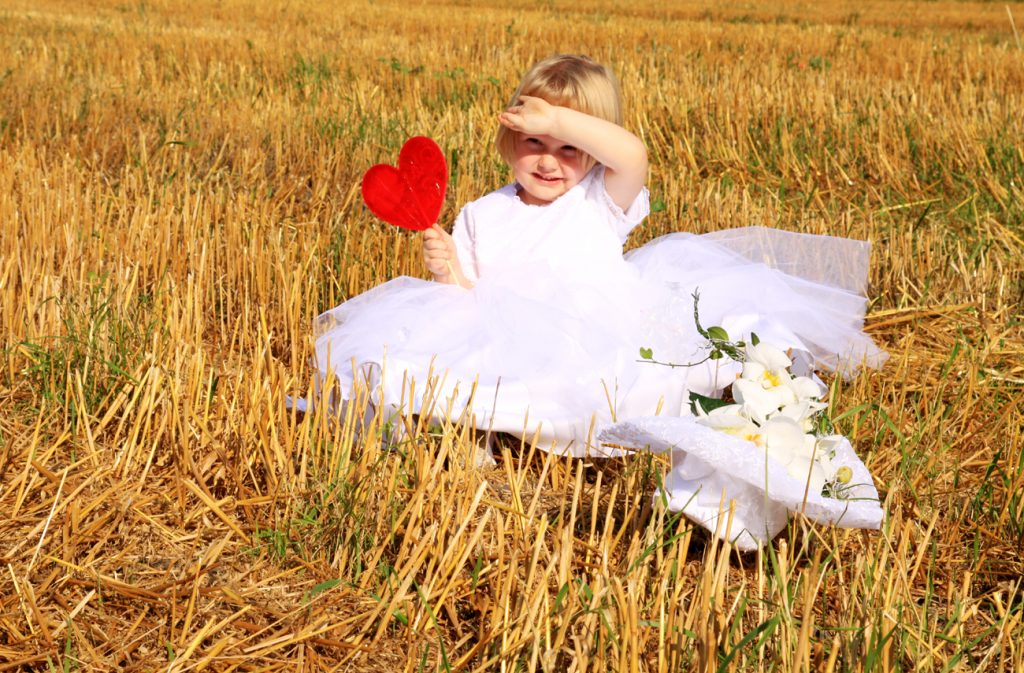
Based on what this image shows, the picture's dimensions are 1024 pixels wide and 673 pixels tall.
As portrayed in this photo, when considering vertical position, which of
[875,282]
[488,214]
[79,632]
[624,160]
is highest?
[624,160]

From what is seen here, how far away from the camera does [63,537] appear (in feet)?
5.52

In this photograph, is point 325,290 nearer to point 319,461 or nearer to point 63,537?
point 319,461

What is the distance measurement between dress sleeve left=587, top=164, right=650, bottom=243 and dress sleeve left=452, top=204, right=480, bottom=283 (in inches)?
12.7

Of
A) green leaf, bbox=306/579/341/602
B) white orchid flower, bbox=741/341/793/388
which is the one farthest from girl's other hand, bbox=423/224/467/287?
green leaf, bbox=306/579/341/602

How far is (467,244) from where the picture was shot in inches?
102

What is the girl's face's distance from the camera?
2.52 metres

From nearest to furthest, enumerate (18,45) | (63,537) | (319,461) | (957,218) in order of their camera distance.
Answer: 1. (63,537)
2. (319,461)
3. (957,218)
4. (18,45)

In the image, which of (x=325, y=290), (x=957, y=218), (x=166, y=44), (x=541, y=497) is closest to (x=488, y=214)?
(x=325, y=290)

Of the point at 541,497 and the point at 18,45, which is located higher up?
the point at 18,45

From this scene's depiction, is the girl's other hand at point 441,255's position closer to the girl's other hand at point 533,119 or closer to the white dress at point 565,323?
the white dress at point 565,323

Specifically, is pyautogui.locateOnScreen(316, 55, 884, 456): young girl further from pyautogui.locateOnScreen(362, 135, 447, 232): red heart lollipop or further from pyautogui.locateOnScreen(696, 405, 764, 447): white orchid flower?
pyautogui.locateOnScreen(696, 405, 764, 447): white orchid flower

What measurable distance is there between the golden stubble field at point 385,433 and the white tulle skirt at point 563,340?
0.10m

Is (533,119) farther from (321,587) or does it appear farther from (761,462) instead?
(321,587)

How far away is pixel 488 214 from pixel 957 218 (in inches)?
81.7
